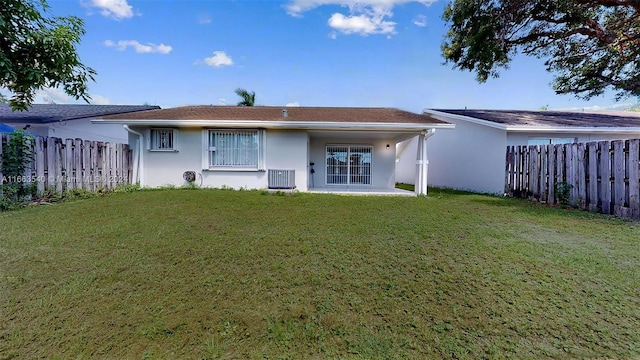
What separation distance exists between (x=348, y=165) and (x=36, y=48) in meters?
10.7

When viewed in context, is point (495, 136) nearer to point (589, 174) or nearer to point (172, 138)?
point (589, 174)

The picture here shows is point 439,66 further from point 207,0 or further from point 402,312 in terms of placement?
point 402,312

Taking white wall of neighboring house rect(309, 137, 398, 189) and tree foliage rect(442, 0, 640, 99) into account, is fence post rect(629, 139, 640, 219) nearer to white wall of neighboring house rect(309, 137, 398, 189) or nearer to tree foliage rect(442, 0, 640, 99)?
tree foliage rect(442, 0, 640, 99)

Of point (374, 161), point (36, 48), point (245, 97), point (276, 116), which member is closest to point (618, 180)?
point (374, 161)

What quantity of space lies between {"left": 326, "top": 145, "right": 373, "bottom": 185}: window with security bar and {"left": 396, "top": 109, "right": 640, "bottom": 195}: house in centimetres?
416

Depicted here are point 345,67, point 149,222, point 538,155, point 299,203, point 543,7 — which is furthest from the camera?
point 345,67

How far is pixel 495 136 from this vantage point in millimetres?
10984

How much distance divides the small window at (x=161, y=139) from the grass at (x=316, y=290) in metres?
5.38

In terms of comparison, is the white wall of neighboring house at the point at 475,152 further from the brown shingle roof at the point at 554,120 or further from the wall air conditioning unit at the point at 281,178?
the wall air conditioning unit at the point at 281,178

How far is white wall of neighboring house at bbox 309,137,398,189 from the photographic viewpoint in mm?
12977

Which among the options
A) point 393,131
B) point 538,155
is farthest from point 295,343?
point 538,155

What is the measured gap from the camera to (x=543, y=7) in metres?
10.0

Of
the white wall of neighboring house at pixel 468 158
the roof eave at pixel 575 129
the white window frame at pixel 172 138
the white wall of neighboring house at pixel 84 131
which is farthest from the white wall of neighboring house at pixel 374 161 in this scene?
the white wall of neighboring house at pixel 84 131

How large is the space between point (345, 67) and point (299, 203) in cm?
1192
